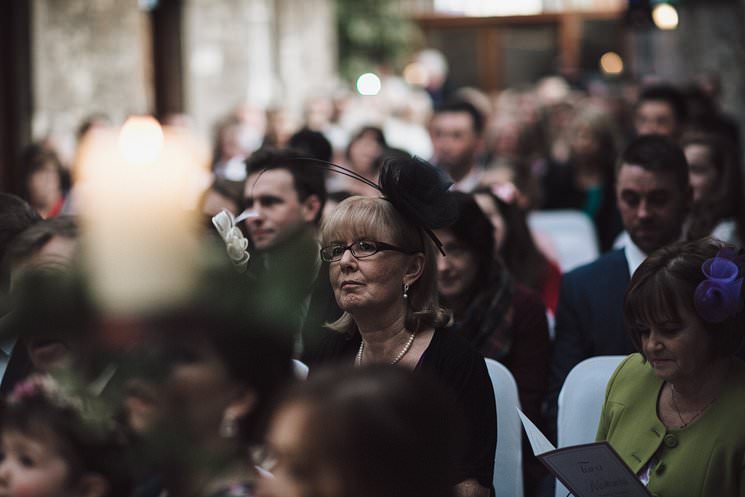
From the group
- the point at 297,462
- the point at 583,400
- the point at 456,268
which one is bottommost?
the point at 583,400

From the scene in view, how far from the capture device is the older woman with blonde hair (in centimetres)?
371

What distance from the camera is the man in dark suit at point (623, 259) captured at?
14.9 feet

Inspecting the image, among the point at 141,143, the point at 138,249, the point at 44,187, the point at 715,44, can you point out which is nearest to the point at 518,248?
the point at 141,143

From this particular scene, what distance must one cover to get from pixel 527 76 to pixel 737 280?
2807 centimetres

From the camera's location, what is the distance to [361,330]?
12.5 feet

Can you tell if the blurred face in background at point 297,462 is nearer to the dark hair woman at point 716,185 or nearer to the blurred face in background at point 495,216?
the blurred face in background at point 495,216

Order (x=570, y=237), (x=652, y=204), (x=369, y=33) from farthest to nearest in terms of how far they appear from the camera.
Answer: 1. (x=369, y=33)
2. (x=570, y=237)
3. (x=652, y=204)

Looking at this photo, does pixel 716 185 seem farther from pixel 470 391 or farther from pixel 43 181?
pixel 43 181

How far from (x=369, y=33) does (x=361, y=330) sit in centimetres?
2268

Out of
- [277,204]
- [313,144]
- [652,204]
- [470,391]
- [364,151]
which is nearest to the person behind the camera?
[470,391]

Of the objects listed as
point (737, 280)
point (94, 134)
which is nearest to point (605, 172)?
point (94, 134)

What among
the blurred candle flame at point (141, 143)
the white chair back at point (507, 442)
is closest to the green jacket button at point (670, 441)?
the white chair back at point (507, 442)

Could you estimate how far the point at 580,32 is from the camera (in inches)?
1203

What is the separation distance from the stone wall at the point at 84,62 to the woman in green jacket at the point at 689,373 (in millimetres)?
8311
